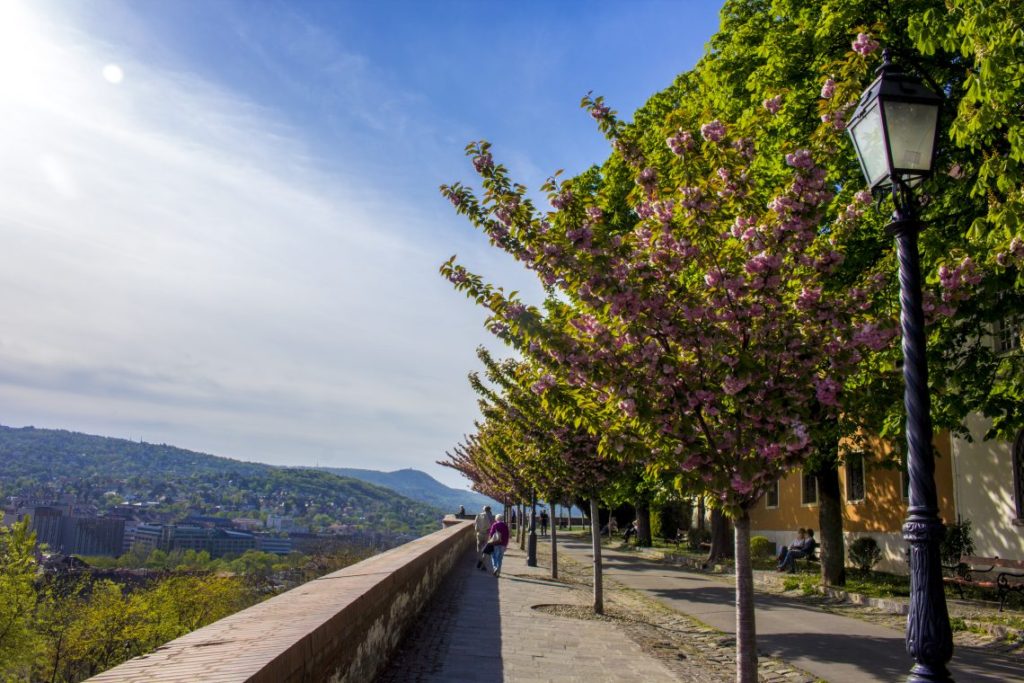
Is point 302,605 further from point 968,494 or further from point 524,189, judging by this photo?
point 968,494

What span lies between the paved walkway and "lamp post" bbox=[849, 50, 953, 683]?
230 inches

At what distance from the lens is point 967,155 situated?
36.6 feet

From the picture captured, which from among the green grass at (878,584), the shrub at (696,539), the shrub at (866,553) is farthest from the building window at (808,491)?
the green grass at (878,584)

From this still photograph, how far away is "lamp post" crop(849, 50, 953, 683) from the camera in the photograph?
3.84 metres

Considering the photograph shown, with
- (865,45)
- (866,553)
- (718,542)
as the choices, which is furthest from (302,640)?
(718,542)

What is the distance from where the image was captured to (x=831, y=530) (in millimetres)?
18922

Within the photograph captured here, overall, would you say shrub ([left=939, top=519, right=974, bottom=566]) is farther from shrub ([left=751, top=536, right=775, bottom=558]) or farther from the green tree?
the green tree

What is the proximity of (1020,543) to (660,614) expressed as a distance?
8.93 m

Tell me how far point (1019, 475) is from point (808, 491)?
11843 millimetres

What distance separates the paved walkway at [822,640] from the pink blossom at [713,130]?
639 cm

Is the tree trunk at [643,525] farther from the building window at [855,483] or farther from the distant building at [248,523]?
the distant building at [248,523]

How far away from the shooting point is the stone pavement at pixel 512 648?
816 cm

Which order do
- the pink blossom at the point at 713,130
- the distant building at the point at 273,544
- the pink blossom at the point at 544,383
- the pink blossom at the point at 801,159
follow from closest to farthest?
the pink blossom at the point at 801,159, the pink blossom at the point at 713,130, the pink blossom at the point at 544,383, the distant building at the point at 273,544

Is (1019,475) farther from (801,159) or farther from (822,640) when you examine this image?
(801,159)
